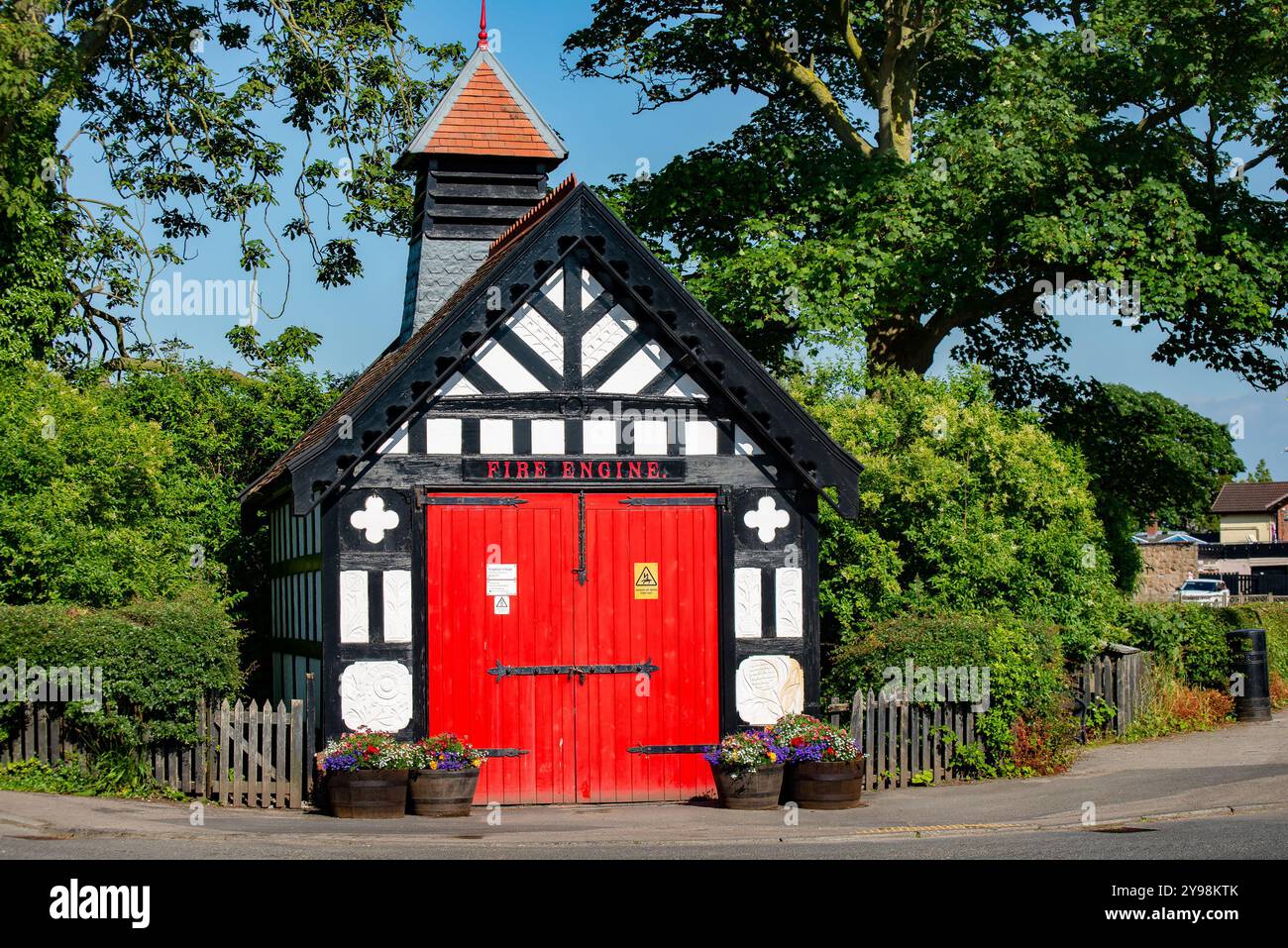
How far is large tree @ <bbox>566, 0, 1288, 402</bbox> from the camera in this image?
2436cm

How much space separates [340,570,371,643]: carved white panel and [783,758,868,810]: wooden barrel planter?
4.57 meters

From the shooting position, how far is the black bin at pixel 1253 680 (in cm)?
2180

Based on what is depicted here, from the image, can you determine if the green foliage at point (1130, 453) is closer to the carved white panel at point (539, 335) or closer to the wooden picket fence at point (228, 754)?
the carved white panel at point (539, 335)

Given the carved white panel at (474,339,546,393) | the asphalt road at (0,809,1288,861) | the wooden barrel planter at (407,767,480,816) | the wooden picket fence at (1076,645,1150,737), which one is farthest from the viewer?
the wooden picket fence at (1076,645,1150,737)

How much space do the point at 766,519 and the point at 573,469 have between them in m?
2.15

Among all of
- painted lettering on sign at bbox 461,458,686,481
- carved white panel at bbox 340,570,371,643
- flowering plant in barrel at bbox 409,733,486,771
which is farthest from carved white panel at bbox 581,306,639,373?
flowering plant in barrel at bbox 409,733,486,771

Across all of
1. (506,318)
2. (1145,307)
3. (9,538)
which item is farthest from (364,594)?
(1145,307)

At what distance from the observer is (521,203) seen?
20.7 meters

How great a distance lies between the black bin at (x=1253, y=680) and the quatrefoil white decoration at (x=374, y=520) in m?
13.5

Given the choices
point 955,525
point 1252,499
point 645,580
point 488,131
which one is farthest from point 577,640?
point 1252,499

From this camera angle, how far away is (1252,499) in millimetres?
96875

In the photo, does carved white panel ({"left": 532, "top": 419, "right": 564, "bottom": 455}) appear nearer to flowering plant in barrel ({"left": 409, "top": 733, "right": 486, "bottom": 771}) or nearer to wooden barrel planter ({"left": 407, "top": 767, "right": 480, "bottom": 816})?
flowering plant in barrel ({"left": 409, "top": 733, "right": 486, "bottom": 771})

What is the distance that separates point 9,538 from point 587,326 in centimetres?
736
